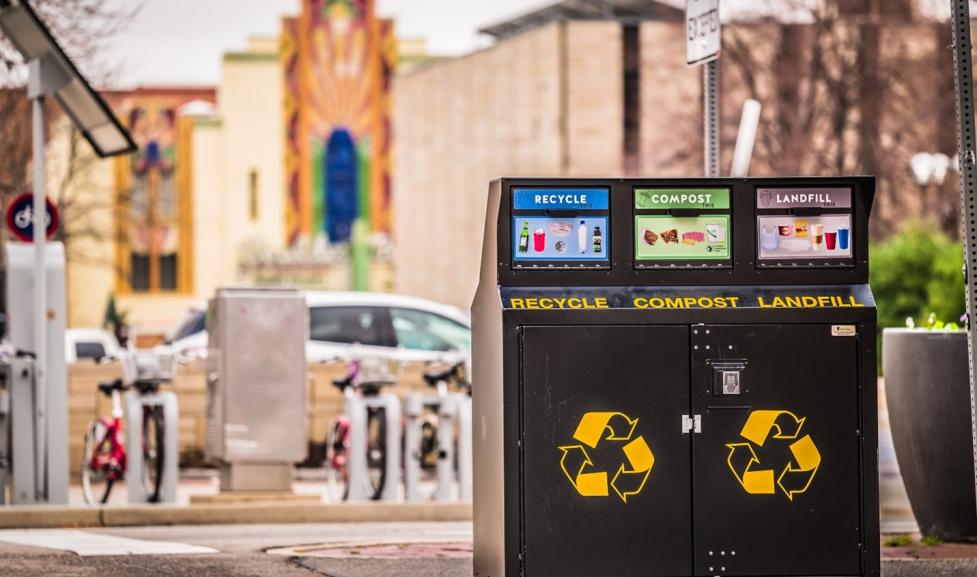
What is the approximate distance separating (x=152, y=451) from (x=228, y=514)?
Answer: 112cm

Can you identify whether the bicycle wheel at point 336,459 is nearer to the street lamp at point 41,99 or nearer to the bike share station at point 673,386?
the street lamp at point 41,99

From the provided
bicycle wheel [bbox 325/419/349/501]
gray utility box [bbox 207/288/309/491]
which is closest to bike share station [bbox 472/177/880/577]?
A: gray utility box [bbox 207/288/309/491]

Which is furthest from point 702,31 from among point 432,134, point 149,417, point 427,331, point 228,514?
point 432,134

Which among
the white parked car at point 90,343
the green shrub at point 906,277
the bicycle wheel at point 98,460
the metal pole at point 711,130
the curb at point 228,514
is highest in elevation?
the metal pole at point 711,130

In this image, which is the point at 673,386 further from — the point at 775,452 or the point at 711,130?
the point at 711,130

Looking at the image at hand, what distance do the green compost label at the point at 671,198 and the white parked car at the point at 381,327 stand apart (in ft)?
38.0

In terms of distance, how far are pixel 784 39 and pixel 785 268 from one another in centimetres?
3536

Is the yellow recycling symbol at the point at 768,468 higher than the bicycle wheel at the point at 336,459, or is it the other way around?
the yellow recycling symbol at the point at 768,468

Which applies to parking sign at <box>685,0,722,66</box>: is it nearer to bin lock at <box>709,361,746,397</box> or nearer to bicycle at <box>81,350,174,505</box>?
bin lock at <box>709,361,746,397</box>

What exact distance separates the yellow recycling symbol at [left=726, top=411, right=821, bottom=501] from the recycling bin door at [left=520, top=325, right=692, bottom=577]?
233 mm

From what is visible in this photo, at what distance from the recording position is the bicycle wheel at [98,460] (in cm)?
1493

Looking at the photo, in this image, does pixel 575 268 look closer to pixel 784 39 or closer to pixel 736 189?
pixel 736 189

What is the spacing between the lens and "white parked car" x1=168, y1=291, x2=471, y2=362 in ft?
66.1

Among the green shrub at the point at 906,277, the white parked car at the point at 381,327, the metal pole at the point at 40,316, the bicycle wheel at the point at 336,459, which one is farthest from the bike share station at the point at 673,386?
the green shrub at the point at 906,277
